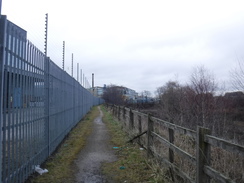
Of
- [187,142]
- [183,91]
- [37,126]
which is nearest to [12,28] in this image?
[37,126]

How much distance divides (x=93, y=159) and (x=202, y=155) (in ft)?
11.9

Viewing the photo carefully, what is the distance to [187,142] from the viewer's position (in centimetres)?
506

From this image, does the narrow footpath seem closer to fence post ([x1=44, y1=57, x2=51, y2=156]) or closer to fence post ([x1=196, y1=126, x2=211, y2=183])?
fence post ([x1=44, y1=57, x2=51, y2=156])

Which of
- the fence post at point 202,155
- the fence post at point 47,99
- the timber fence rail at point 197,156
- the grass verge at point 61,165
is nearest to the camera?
the timber fence rail at point 197,156

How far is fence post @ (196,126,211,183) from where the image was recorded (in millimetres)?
3295

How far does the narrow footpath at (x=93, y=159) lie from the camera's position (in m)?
4.83

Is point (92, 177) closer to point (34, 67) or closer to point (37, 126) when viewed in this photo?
point (37, 126)

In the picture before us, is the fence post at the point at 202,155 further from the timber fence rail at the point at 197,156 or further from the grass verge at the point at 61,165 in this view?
the grass verge at the point at 61,165

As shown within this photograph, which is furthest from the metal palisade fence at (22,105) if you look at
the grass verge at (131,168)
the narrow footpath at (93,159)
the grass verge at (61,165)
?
the grass verge at (131,168)

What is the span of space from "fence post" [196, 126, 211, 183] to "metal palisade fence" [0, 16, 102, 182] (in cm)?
283

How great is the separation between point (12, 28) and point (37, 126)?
2285mm

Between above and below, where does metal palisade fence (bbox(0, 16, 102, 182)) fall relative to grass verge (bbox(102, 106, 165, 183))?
above

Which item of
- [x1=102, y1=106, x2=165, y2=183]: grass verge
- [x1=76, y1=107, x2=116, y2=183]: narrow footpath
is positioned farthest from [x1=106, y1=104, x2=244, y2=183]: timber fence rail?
[x1=76, y1=107, x2=116, y2=183]: narrow footpath

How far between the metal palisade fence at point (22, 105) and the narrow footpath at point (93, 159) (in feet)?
3.24
